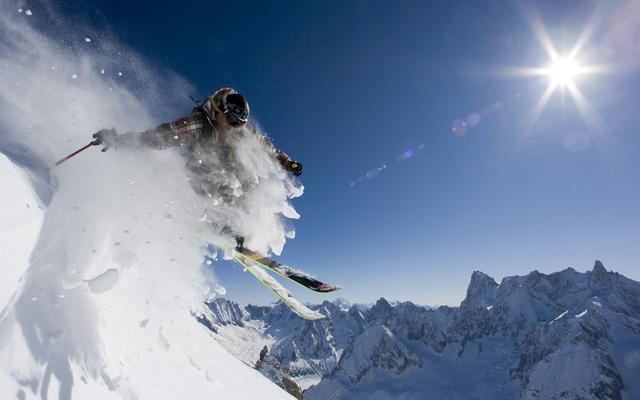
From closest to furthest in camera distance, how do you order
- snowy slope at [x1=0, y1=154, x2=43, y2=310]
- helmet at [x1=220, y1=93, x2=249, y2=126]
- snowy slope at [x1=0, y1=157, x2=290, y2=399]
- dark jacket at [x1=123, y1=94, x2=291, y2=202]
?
snowy slope at [x1=0, y1=157, x2=290, y2=399], snowy slope at [x1=0, y1=154, x2=43, y2=310], helmet at [x1=220, y1=93, x2=249, y2=126], dark jacket at [x1=123, y1=94, x2=291, y2=202]

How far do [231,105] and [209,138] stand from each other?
3.31ft

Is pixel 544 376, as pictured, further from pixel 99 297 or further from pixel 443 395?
pixel 99 297

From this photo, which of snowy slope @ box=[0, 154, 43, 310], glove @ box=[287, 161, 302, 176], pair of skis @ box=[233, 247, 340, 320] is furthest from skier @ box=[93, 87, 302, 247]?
snowy slope @ box=[0, 154, 43, 310]

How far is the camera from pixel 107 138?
7141mm

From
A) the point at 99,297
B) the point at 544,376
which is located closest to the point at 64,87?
the point at 99,297

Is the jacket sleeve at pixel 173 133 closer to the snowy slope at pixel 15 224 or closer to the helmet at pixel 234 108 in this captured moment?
the helmet at pixel 234 108

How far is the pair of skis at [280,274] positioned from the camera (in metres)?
8.60

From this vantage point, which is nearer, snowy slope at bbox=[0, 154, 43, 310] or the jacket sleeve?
snowy slope at bbox=[0, 154, 43, 310]

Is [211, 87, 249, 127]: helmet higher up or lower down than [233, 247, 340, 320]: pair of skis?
higher up

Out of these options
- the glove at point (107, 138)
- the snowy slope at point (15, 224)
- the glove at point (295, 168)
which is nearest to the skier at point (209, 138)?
the glove at point (107, 138)

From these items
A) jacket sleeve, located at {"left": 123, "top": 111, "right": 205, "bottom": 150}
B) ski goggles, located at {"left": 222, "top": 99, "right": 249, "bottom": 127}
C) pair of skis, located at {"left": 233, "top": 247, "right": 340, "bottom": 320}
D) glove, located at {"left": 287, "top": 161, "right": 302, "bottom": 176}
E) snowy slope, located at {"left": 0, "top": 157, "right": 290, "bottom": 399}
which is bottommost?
snowy slope, located at {"left": 0, "top": 157, "right": 290, "bottom": 399}

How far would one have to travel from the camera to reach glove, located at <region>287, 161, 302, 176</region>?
9.41 m

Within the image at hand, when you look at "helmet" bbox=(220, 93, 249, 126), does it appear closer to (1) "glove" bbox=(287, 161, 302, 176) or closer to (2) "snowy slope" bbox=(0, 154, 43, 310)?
(1) "glove" bbox=(287, 161, 302, 176)

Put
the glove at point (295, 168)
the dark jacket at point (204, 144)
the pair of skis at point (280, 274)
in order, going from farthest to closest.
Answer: the glove at point (295, 168)
the pair of skis at point (280, 274)
the dark jacket at point (204, 144)
